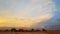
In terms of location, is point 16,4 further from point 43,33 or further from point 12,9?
point 43,33

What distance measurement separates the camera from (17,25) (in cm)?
154

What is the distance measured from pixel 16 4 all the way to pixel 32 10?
0.21 m

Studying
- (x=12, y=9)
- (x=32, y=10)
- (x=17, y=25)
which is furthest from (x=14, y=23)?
(x=32, y=10)

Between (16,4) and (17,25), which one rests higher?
(16,4)

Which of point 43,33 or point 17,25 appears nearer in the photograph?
point 43,33

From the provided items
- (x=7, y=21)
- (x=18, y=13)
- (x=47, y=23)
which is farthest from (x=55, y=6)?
(x=7, y=21)

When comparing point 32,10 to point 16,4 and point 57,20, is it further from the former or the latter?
point 57,20

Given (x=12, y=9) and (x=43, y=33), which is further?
(x=12, y=9)

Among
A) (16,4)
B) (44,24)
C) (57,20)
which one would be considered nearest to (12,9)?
(16,4)

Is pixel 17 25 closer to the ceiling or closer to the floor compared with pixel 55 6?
closer to the floor

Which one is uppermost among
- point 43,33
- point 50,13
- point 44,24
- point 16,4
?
point 16,4

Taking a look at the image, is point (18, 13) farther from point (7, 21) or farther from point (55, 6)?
point (55, 6)

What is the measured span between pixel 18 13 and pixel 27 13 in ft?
0.38

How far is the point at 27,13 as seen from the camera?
153 centimetres
